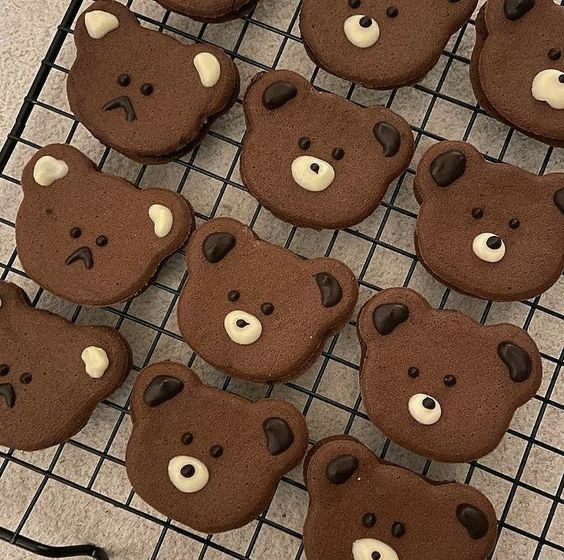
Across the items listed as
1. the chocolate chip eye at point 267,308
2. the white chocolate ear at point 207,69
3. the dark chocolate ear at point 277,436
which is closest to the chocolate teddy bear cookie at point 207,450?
the dark chocolate ear at point 277,436

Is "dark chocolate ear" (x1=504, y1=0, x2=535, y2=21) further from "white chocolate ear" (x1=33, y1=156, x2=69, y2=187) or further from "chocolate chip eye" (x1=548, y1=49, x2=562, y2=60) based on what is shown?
"white chocolate ear" (x1=33, y1=156, x2=69, y2=187)

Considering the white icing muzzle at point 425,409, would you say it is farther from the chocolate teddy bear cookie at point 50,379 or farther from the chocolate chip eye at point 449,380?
the chocolate teddy bear cookie at point 50,379

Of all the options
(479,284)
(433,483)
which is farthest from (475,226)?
(433,483)

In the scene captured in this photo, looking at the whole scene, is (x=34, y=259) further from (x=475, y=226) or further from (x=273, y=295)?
(x=475, y=226)

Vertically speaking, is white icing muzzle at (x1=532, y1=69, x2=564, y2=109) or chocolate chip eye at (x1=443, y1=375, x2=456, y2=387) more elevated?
white icing muzzle at (x1=532, y1=69, x2=564, y2=109)

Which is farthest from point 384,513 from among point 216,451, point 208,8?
point 208,8

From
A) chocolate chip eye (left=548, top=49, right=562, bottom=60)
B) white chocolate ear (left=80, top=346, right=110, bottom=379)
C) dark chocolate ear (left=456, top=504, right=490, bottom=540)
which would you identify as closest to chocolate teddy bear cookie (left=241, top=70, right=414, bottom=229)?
chocolate chip eye (left=548, top=49, right=562, bottom=60)

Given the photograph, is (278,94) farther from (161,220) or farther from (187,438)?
(187,438)
